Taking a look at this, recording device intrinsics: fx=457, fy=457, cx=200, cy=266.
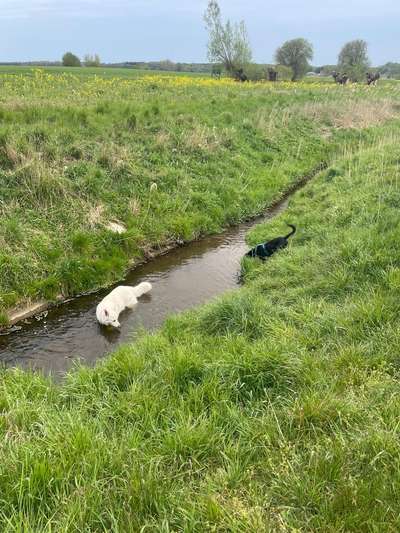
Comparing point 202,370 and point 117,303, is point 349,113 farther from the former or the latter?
point 202,370

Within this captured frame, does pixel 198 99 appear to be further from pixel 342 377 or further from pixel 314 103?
pixel 342 377

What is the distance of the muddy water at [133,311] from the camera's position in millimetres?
6992

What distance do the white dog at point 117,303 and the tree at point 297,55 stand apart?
216 feet

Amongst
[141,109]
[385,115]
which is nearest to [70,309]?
[141,109]

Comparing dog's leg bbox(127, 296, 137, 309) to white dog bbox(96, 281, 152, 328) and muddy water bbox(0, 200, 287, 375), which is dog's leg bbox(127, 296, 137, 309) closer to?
white dog bbox(96, 281, 152, 328)

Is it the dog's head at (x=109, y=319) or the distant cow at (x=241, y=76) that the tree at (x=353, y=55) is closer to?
the distant cow at (x=241, y=76)

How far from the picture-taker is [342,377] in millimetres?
4645

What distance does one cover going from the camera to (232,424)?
13.6 ft

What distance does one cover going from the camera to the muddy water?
275 inches

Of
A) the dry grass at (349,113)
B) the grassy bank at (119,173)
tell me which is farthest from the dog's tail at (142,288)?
the dry grass at (349,113)

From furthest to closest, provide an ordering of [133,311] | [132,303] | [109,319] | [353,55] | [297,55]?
[353,55]
[297,55]
[132,303]
[133,311]
[109,319]

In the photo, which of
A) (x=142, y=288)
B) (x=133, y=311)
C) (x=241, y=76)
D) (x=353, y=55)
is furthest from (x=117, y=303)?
(x=353, y=55)

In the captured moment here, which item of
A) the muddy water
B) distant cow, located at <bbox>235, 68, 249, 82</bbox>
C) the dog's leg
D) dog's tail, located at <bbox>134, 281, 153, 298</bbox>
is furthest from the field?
distant cow, located at <bbox>235, 68, 249, 82</bbox>

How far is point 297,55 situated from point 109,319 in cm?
6947
